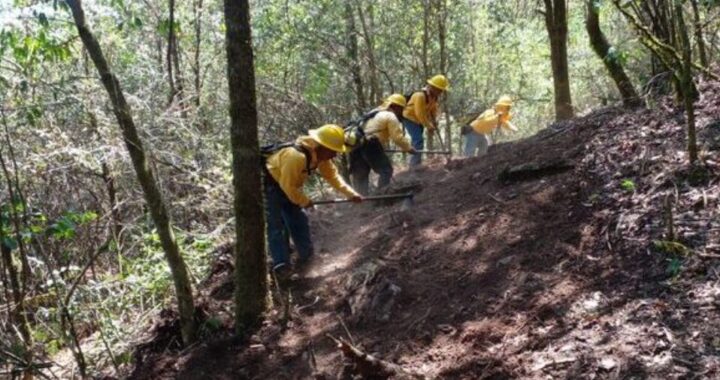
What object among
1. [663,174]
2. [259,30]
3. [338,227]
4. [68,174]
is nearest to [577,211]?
[663,174]

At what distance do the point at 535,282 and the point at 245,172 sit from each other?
2592mm

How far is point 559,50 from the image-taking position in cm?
1047

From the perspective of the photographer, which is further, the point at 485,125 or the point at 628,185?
the point at 485,125

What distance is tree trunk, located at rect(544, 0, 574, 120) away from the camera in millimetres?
10328

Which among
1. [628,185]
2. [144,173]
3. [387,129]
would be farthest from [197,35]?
[628,185]

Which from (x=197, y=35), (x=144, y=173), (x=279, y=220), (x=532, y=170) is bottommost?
(x=279, y=220)

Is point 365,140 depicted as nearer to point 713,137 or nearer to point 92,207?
point 92,207

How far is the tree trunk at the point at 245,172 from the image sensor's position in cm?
529

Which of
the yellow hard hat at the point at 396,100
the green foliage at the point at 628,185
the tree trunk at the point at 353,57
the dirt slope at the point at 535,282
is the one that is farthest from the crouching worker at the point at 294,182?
the tree trunk at the point at 353,57

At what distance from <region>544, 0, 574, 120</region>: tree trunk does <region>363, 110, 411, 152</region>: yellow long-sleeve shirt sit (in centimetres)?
317

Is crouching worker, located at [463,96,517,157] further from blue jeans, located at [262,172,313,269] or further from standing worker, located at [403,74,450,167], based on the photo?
blue jeans, located at [262,172,313,269]

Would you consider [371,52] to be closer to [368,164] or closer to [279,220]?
[368,164]

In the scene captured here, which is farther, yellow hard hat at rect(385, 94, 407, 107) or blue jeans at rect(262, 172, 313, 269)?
yellow hard hat at rect(385, 94, 407, 107)

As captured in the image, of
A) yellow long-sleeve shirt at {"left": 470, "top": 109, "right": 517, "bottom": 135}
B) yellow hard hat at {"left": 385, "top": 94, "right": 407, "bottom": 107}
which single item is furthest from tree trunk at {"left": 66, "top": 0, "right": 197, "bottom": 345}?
yellow long-sleeve shirt at {"left": 470, "top": 109, "right": 517, "bottom": 135}
